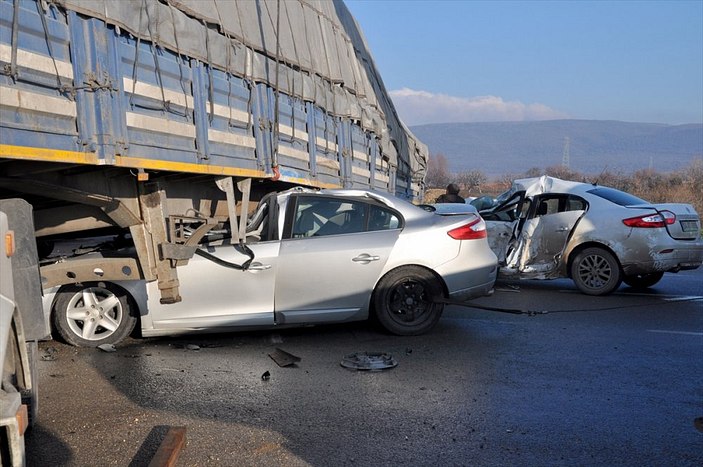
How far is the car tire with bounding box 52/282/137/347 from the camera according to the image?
258 inches

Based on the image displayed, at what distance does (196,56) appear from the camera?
6535 mm

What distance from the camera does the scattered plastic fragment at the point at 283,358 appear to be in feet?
20.2

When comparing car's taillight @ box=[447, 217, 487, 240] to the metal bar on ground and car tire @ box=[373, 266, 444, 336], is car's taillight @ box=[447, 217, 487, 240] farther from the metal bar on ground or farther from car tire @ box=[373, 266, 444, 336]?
the metal bar on ground

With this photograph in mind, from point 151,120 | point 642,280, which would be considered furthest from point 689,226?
point 151,120

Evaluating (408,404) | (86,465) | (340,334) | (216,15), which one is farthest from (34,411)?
(216,15)

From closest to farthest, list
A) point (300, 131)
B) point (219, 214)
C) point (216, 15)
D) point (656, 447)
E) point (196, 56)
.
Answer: point (656, 447) < point (196, 56) < point (216, 15) < point (219, 214) < point (300, 131)

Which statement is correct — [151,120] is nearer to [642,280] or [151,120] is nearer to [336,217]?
[336,217]

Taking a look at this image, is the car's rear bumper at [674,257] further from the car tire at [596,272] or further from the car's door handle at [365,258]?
the car's door handle at [365,258]

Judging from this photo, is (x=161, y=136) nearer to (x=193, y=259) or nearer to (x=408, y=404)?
(x=193, y=259)

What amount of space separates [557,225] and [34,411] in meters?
7.89

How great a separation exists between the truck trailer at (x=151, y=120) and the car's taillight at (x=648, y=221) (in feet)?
14.1

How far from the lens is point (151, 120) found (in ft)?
18.9

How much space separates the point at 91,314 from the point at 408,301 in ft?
9.78

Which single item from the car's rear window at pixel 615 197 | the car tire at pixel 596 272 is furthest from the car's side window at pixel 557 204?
the car tire at pixel 596 272
